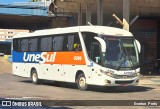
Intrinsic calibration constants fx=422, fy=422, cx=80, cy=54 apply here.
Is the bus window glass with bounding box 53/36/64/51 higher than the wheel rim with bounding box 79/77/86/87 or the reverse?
higher

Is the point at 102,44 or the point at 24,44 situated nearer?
the point at 102,44

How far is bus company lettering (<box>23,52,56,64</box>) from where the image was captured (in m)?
25.2

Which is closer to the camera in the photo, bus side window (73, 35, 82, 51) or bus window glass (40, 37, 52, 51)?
bus side window (73, 35, 82, 51)

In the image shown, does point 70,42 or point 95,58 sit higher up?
point 70,42

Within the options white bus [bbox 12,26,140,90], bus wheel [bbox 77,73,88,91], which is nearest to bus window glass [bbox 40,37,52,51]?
white bus [bbox 12,26,140,90]

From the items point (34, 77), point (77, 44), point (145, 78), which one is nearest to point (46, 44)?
point (34, 77)

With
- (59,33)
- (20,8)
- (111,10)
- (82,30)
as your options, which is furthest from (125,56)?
(20,8)

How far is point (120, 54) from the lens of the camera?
21156 mm

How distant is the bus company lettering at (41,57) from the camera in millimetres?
25203

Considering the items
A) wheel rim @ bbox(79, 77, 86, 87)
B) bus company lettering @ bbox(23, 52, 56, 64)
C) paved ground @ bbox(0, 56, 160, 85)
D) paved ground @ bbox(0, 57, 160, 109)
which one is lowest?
paved ground @ bbox(0, 56, 160, 85)

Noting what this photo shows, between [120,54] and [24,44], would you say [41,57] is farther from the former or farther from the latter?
[120,54]

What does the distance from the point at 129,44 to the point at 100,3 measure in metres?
15.8

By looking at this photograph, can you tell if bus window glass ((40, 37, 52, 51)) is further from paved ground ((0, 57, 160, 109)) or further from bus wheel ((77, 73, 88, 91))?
bus wheel ((77, 73, 88, 91))

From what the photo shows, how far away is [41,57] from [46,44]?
991mm
